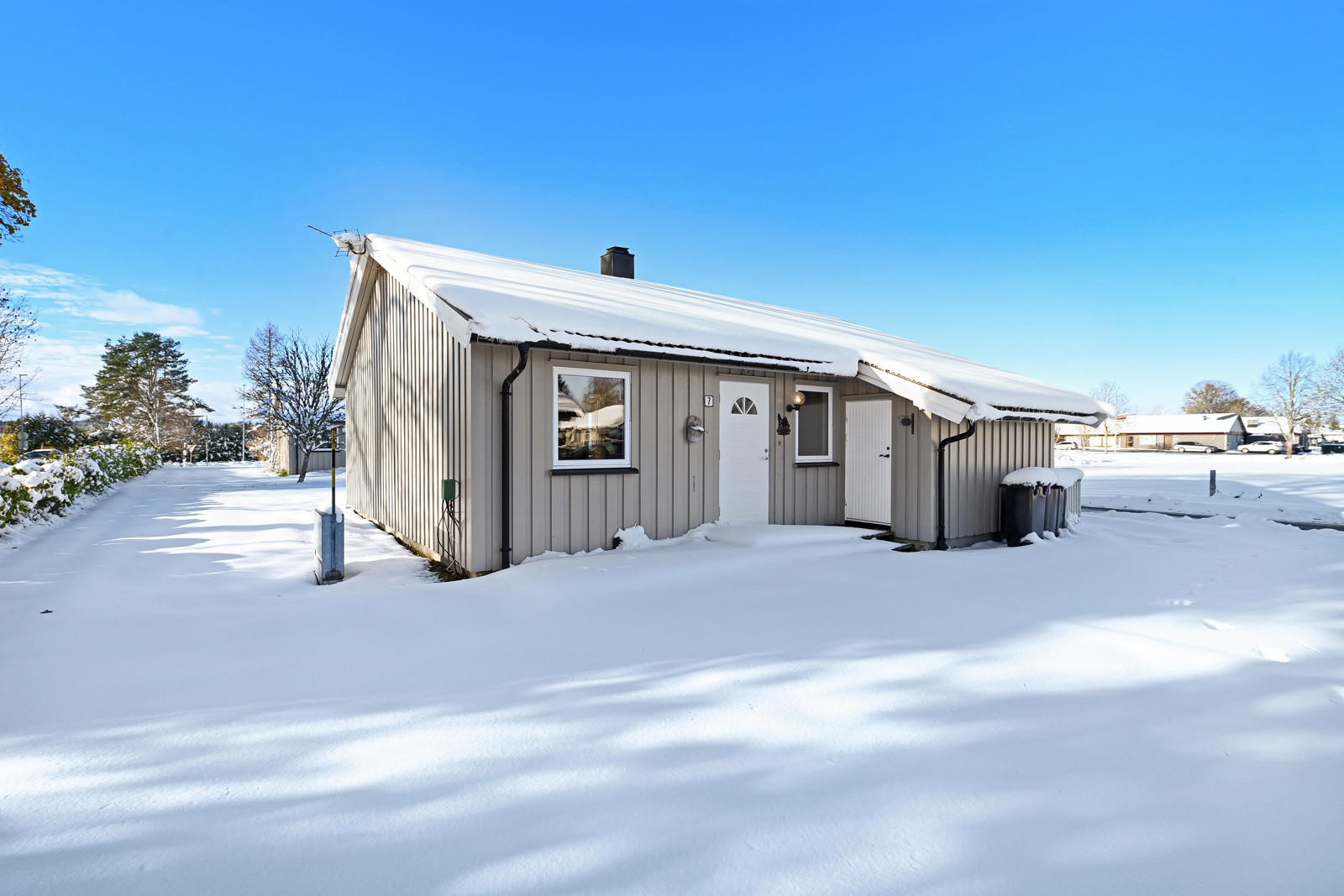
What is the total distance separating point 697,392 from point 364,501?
6.97m

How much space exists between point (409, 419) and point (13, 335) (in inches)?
617

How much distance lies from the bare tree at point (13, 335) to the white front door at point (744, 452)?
18098mm

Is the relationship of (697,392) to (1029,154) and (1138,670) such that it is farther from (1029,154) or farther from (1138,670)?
(1029,154)

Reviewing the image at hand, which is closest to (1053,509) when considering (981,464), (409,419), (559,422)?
(981,464)

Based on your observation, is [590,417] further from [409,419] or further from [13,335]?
[13,335]

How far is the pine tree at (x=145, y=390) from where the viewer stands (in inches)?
1320

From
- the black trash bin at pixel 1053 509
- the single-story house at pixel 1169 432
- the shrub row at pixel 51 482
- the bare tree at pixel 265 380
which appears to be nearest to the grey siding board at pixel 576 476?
the black trash bin at pixel 1053 509

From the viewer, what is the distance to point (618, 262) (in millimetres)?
12344

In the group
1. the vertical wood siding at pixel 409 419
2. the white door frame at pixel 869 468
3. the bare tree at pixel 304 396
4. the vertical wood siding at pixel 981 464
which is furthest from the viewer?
the bare tree at pixel 304 396

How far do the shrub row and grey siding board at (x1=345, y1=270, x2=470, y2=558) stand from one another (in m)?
4.19

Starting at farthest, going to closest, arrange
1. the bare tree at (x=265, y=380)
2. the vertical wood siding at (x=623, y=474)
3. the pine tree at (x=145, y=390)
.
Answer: the pine tree at (x=145, y=390) < the bare tree at (x=265, y=380) < the vertical wood siding at (x=623, y=474)

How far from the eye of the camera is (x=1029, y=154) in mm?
14719

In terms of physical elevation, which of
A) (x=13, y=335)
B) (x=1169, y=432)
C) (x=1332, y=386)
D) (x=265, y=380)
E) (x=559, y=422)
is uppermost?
(x=1332, y=386)

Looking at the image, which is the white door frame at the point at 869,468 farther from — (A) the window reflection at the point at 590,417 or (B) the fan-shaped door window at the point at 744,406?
(A) the window reflection at the point at 590,417
